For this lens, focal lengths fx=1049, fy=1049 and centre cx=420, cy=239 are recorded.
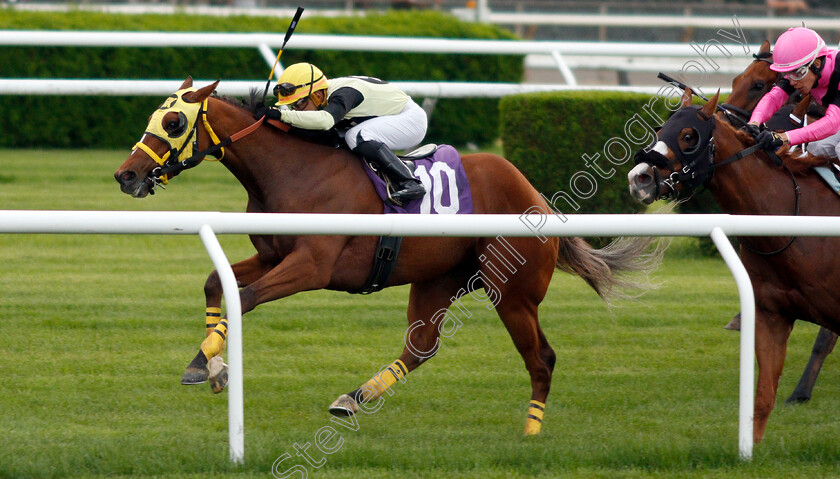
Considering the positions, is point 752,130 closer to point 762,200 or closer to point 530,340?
point 762,200

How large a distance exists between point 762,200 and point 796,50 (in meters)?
0.62

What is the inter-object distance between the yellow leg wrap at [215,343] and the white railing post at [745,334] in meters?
1.59

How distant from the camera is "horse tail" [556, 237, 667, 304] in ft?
14.6

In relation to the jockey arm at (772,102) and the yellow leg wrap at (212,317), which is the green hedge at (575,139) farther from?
the yellow leg wrap at (212,317)

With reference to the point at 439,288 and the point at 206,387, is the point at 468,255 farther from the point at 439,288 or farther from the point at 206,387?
the point at 206,387

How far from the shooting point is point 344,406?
4035 mm

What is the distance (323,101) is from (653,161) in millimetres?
1308

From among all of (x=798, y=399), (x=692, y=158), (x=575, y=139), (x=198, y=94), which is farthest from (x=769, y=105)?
(x=575, y=139)

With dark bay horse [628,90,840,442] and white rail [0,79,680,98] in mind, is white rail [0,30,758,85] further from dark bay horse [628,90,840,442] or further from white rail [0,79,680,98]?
dark bay horse [628,90,840,442]

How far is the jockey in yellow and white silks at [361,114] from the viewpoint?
4.01 meters

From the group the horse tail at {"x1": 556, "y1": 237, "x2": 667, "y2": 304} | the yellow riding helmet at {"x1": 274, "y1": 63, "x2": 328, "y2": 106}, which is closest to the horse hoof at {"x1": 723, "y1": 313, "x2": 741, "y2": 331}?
the horse tail at {"x1": 556, "y1": 237, "x2": 667, "y2": 304}

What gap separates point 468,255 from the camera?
167 inches

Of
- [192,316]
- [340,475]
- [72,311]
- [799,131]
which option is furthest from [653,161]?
[72,311]

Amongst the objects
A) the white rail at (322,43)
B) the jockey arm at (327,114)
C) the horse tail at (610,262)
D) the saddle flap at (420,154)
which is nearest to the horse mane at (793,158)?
the horse tail at (610,262)
